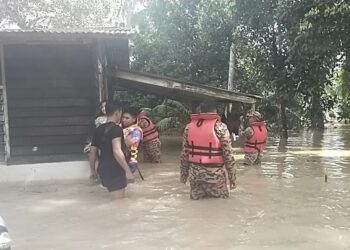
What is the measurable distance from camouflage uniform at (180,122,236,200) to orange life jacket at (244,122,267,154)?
430 centimetres

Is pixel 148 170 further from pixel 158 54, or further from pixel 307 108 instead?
pixel 307 108

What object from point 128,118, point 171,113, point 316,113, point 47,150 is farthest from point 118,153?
point 316,113

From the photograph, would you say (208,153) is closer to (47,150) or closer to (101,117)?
(101,117)

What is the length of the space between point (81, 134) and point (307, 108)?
689 inches

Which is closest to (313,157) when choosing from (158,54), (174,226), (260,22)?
(260,22)

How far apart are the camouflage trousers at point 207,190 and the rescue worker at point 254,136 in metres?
4.24

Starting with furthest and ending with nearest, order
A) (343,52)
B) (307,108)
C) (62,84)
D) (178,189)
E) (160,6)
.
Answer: (307,108) → (160,6) → (343,52) → (62,84) → (178,189)

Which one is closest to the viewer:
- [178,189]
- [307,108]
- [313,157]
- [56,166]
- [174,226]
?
[174,226]

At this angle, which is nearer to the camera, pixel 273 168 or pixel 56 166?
pixel 56 166

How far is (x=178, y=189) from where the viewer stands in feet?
30.5

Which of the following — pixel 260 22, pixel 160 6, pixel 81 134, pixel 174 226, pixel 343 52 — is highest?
pixel 160 6

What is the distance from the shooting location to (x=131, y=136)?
9.07 meters

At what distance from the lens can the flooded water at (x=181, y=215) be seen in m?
5.79

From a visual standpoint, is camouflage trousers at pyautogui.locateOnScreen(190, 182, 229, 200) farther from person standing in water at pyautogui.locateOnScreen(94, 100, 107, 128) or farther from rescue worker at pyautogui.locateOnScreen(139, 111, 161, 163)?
rescue worker at pyautogui.locateOnScreen(139, 111, 161, 163)
